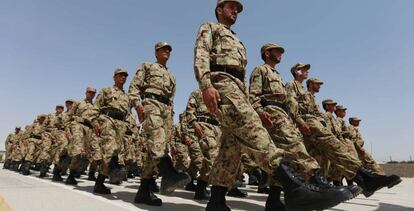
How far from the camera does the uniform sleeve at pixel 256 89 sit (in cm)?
444

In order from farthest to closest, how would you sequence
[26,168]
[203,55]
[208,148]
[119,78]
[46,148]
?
1. [26,168]
2. [46,148]
3. [119,78]
4. [208,148]
5. [203,55]

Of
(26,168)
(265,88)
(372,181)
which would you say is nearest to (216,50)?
(265,88)

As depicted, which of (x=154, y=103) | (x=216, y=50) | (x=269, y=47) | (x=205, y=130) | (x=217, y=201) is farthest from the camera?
(x=205, y=130)

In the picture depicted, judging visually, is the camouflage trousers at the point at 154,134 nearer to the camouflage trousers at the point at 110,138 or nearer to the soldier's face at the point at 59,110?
the camouflage trousers at the point at 110,138

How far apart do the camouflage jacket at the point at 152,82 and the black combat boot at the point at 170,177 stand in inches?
37.9

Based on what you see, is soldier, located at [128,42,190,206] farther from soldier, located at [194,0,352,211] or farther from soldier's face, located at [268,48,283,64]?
soldier's face, located at [268,48,283,64]

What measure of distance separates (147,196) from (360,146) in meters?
A: 6.80

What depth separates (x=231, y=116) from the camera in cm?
323

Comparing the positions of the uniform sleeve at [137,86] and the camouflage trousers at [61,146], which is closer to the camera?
the uniform sleeve at [137,86]

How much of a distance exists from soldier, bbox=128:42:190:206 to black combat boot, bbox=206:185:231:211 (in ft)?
2.62

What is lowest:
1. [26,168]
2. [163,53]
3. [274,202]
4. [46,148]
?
[26,168]

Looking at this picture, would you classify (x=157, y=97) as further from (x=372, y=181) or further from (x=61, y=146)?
(x=61, y=146)

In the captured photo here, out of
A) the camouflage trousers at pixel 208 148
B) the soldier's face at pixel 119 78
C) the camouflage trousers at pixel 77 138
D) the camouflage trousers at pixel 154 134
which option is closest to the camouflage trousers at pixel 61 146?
the camouflage trousers at pixel 77 138

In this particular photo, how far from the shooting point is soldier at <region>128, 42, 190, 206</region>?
423 centimetres
